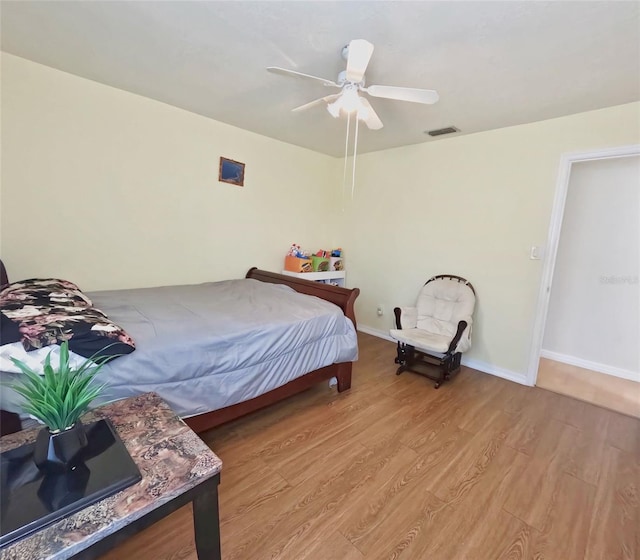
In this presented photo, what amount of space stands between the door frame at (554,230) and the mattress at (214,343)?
1.77m

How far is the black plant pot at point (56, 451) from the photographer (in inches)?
36.8

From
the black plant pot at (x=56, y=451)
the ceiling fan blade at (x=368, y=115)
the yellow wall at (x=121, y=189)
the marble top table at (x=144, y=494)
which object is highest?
the ceiling fan blade at (x=368, y=115)

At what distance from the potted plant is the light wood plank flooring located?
3502 mm

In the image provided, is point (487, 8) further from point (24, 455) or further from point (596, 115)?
point (24, 455)

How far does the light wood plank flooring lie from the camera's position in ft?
8.86

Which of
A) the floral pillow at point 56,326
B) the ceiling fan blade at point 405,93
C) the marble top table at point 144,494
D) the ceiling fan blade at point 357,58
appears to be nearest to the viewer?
the marble top table at point 144,494

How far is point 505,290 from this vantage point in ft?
10.00

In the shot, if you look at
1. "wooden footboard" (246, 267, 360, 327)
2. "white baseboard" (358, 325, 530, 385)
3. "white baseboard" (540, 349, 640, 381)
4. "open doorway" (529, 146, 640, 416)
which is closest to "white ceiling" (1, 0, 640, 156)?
"open doorway" (529, 146, 640, 416)

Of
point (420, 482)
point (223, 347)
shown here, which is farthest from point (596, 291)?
point (223, 347)

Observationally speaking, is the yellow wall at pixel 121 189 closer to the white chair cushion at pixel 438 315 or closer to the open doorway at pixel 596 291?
the white chair cushion at pixel 438 315

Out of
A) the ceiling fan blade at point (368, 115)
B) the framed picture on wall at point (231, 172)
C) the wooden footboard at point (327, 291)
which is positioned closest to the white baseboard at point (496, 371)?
the wooden footboard at point (327, 291)

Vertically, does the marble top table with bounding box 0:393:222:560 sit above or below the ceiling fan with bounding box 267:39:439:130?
below

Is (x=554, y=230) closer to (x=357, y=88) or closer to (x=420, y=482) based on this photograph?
(x=357, y=88)

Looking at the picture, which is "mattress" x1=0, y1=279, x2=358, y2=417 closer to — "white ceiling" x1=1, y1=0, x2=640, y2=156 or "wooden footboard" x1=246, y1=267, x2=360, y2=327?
"wooden footboard" x1=246, y1=267, x2=360, y2=327
